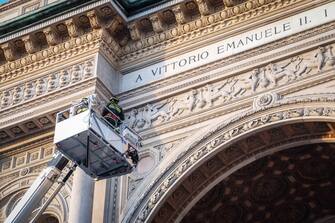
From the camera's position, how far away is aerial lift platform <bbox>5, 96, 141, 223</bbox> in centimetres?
1298

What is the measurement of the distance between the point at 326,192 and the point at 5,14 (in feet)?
27.8

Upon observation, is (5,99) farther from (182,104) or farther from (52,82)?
(182,104)

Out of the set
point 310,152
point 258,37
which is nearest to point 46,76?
point 258,37

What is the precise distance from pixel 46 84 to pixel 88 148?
493 centimetres

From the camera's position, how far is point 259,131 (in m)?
15.2

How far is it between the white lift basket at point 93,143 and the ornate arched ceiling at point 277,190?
3062mm

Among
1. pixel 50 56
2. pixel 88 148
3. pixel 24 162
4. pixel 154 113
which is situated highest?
pixel 50 56

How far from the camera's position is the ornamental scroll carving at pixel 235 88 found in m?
15.4

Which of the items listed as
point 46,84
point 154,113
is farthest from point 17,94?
point 154,113

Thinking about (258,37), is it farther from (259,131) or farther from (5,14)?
(5,14)

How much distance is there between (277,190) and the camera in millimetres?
16719

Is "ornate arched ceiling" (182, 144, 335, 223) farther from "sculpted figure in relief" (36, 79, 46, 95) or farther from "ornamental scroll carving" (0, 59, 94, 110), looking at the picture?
"sculpted figure in relief" (36, 79, 46, 95)

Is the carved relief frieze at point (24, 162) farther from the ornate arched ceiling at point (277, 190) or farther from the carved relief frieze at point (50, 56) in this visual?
the ornate arched ceiling at point (277, 190)

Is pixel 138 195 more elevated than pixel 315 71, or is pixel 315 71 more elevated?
pixel 315 71
